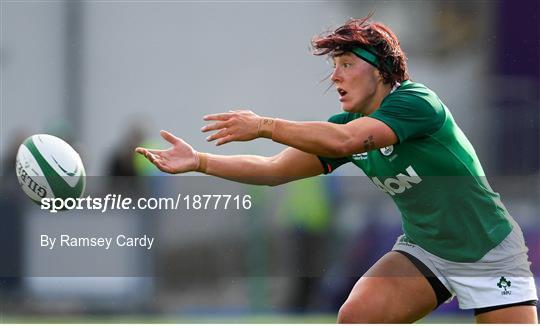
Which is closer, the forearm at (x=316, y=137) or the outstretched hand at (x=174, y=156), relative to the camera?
the forearm at (x=316, y=137)

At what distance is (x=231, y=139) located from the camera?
4.18 meters

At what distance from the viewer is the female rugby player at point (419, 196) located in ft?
15.0

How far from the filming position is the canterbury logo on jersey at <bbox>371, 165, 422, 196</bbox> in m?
4.69

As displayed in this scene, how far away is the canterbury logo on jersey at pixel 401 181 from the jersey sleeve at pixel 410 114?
0.20 meters

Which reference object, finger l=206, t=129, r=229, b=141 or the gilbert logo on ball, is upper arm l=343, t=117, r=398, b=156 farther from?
the gilbert logo on ball

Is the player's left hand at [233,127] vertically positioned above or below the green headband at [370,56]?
A: below

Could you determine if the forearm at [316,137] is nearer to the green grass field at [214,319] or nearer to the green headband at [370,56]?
the green headband at [370,56]

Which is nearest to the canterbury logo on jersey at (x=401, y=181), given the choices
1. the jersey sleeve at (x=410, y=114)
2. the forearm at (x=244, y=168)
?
the jersey sleeve at (x=410, y=114)

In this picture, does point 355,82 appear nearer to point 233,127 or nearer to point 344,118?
point 344,118

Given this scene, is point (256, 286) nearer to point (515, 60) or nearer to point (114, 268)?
point (114, 268)

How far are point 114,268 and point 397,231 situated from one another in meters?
2.35

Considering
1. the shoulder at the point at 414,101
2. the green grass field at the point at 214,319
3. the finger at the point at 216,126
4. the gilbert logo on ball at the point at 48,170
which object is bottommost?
the green grass field at the point at 214,319

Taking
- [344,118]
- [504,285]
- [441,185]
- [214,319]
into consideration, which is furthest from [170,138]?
[214,319]

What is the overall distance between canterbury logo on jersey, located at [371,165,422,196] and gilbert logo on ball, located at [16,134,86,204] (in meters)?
1.82
